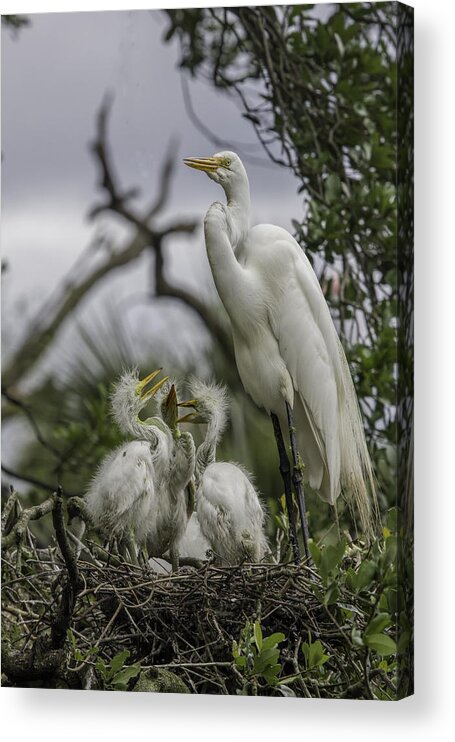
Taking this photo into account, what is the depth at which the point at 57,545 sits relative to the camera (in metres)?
2.87

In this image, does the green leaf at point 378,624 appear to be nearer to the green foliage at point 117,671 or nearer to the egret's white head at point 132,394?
the green foliage at point 117,671

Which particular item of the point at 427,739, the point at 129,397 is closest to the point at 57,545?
the point at 129,397

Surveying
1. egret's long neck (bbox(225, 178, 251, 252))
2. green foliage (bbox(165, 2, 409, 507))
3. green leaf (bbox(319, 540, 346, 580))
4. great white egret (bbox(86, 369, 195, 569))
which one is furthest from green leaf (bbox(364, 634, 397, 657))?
egret's long neck (bbox(225, 178, 251, 252))

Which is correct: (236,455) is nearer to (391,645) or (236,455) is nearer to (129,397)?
(129,397)

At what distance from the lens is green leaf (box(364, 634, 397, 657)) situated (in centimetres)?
263

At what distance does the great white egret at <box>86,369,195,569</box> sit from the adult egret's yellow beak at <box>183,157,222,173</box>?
0.38 metres

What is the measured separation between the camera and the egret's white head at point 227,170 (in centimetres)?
278

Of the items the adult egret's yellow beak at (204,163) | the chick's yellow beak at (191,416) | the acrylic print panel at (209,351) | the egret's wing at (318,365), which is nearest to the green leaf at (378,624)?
the acrylic print panel at (209,351)

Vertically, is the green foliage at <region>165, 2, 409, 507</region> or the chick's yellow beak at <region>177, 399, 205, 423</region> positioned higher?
the green foliage at <region>165, 2, 409, 507</region>

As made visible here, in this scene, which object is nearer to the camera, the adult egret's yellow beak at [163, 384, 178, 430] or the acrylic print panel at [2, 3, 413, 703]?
the acrylic print panel at [2, 3, 413, 703]

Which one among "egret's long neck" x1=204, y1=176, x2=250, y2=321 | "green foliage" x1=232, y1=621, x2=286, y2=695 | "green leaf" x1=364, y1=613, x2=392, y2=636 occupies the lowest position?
"green foliage" x1=232, y1=621, x2=286, y2=695

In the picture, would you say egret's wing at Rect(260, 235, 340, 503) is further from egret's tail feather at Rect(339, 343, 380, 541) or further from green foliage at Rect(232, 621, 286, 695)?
green foliage at Rect(232, 621, 286, 695)

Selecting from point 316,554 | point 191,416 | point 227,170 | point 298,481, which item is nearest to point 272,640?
point 316,554

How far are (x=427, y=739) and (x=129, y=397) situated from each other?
0.80m
